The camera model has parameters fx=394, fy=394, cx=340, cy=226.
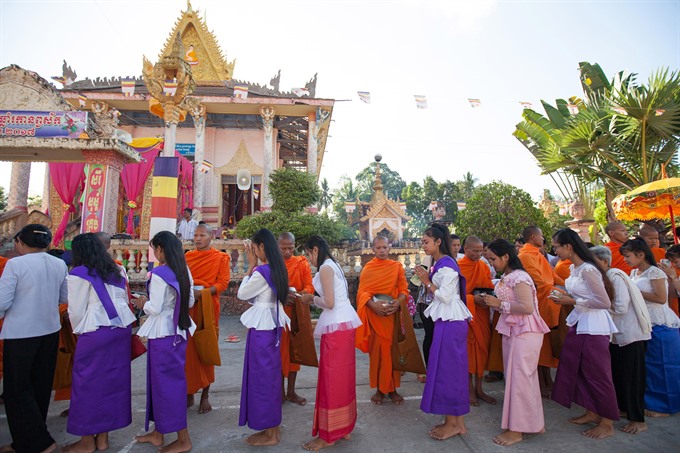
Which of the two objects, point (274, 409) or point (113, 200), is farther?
point (113, 200)

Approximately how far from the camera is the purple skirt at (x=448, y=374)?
317 cm

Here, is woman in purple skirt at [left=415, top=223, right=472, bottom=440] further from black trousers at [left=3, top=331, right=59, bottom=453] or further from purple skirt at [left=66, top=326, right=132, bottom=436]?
black trousers at [left=3, top=331, right=59, bottom=453]

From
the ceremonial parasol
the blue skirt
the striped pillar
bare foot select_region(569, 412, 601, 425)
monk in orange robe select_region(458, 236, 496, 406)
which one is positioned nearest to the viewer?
bare foot select_region(569, 412, 601, 425)

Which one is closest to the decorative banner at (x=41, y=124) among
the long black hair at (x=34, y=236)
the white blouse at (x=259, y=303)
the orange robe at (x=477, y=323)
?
the long black hair at (x=34, y=236)

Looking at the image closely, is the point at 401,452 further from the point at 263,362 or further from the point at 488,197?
the point at 488,197

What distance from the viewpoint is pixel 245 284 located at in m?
3.09

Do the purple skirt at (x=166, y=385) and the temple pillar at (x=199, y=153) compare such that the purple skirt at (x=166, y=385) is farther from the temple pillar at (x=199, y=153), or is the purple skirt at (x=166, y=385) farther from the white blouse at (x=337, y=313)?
the temple pillar at (x=199, y=153)

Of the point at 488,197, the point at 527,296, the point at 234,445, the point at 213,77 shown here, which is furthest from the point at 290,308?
the point at 213,77

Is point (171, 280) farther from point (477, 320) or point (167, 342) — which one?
point (477, 320)

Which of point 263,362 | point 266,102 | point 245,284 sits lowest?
point 263,362

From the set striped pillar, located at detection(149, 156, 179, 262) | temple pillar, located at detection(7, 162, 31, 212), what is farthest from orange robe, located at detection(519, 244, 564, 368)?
temple pillar, located at detection(7, 162, 31, 212)

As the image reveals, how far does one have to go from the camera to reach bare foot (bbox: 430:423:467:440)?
10.4ft

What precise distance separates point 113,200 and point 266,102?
840 centimetres

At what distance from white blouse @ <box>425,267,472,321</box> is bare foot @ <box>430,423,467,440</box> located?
0.88 meters
